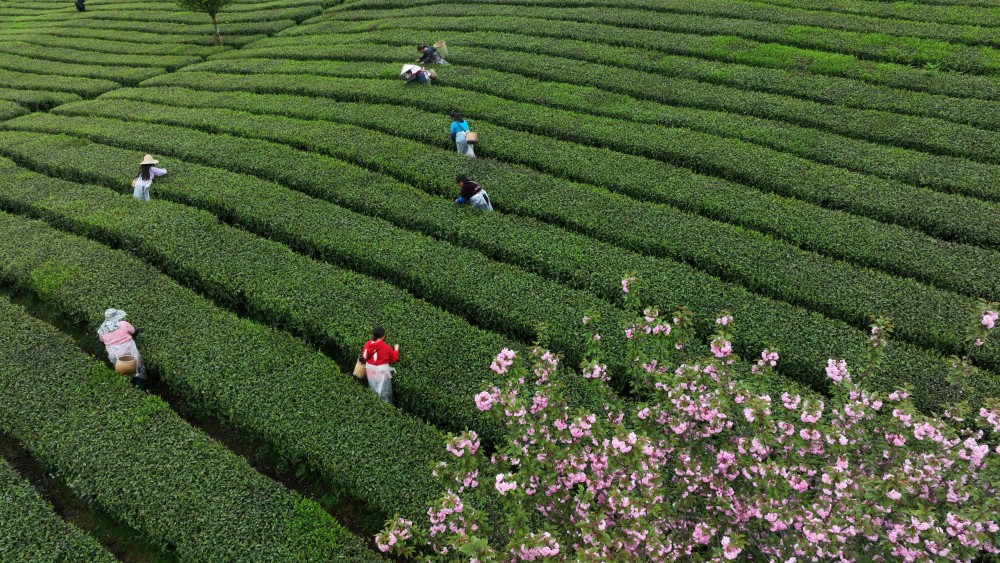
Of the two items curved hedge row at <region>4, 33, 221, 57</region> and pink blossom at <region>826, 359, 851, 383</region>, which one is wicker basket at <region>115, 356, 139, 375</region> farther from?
curved hedge row at <region>4, 33, 221, 57</region>

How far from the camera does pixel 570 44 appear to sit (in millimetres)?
20219

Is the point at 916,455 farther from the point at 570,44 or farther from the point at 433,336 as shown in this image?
the point at 570,44

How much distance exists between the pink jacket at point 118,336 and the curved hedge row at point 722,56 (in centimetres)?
1574

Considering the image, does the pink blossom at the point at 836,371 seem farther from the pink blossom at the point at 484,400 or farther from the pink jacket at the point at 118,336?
the pink jacket at the point at 118,336

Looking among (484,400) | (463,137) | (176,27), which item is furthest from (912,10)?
(176,27)

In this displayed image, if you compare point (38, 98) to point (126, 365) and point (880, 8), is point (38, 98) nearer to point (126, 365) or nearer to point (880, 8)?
point (126, 365)

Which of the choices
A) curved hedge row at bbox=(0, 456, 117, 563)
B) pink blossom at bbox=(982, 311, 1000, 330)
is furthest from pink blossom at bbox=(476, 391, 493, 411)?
curved hedge row at bbox=(0, 456, 117, 563)

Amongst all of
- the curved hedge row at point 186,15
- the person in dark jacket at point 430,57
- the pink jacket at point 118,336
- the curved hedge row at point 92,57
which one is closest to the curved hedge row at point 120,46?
the curved hedge row at point 92,57

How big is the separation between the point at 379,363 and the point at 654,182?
7586 mm

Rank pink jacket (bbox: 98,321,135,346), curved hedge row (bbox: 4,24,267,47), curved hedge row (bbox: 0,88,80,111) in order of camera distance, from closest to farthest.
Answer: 1. pink jacket (bbox: 98,321,135,346)
2. curved hedge row (bbox: 0,88,80,111)
3. curved hedge row (bbox: 4,24,267,47)

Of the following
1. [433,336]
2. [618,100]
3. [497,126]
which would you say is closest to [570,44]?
[618,100]

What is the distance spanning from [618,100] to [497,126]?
12.2ft

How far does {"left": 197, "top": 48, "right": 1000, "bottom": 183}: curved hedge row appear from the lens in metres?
12.6

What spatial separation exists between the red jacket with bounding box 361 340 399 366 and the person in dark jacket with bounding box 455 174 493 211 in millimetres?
4647
